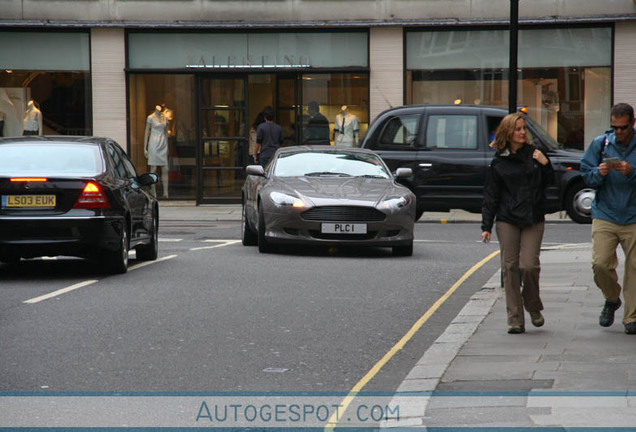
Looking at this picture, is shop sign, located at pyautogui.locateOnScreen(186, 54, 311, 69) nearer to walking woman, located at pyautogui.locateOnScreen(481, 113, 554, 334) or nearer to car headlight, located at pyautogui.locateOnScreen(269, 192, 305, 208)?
car headlight, located at pyautogui.locateOnScreen(269, 192, 305, 208)

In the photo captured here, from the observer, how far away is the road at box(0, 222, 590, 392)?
716 cm

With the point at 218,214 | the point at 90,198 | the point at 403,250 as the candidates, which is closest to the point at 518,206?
the point at 90,198

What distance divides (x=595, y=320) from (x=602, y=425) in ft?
11.6

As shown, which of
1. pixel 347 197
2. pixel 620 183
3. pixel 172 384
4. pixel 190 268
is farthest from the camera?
pixel 347 197

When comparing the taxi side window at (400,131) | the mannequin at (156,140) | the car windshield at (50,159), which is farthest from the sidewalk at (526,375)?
the mannequin at (156,140)

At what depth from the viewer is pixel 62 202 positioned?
38.7 feet

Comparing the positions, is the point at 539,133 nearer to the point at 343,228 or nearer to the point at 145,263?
the point at 343,228

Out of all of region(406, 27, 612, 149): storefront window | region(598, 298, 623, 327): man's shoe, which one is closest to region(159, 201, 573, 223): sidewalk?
region(406, 27, 612, 149): storefront window

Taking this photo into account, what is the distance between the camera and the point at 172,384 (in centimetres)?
686

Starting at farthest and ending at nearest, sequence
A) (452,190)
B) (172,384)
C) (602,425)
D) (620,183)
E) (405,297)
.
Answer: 1. (452,190)
2. (405,297)
3. (620,183)
4. (172,384)
5. (602,425)

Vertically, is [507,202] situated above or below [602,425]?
above

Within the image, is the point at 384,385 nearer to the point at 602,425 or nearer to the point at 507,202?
the point at 602,425

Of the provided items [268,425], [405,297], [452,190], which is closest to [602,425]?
[268,425]


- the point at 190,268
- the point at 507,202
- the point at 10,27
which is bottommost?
the point at 190,268
